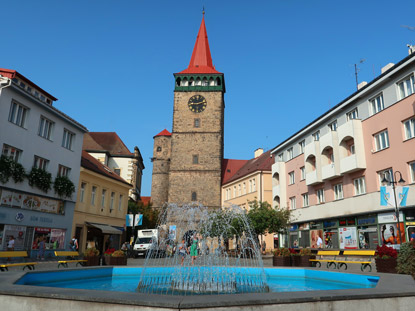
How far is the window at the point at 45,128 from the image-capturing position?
978 inches

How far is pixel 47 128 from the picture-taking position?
25.7 metres

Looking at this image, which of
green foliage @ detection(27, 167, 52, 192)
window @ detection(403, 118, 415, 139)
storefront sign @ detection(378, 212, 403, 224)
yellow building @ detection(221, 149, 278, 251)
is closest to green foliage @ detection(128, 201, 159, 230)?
yellow building @ detection(221, 149, 278, 251)

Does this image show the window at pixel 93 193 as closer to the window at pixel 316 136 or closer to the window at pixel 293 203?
the window at pixel 293 203

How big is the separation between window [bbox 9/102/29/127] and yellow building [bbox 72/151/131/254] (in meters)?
7.39

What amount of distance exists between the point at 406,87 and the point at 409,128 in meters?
2.73

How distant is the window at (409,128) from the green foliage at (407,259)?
42.1ft

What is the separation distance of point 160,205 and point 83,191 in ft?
104

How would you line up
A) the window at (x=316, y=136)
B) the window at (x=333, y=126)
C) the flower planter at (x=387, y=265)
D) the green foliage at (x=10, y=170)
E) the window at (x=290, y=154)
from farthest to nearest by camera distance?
the window at (x=290, y=154) → the window at (x=316, y=136) → the window at (x=333, y=126) → the green foliage at (x=10, y=170) → the flower planter at (x=387, y=265)

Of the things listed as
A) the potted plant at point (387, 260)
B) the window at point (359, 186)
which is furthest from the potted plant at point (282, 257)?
the window at point (359, 186)

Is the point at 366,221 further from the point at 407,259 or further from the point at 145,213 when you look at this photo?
the point at 145,213

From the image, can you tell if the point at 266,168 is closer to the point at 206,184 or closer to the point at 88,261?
the point at 206,184

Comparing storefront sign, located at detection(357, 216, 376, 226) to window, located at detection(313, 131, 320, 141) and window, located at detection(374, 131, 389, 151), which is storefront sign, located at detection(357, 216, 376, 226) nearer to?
window, located at detection(374, 131, 389, 151)

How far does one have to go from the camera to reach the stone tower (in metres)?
62.8

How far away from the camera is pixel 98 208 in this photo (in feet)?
105
